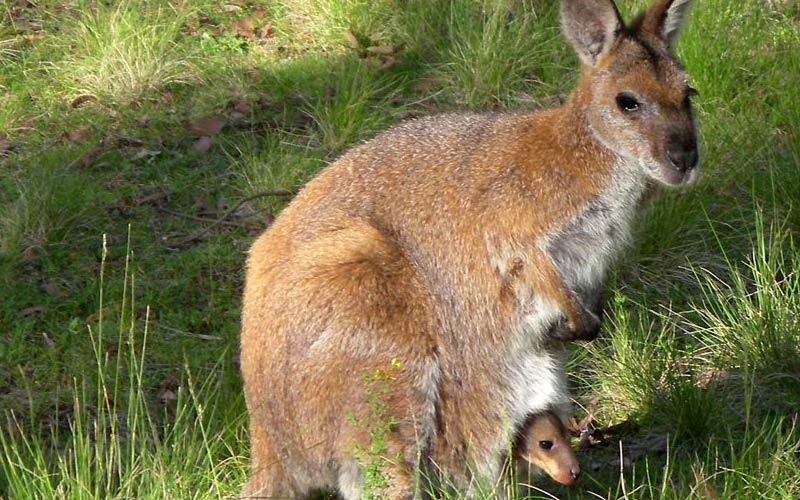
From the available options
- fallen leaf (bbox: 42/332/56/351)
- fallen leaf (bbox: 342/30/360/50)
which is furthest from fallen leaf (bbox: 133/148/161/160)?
fallen leaf (bbox: 42/332/56/351)

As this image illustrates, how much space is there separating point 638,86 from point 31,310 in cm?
333

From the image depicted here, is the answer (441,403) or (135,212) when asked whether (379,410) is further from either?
(135,212)

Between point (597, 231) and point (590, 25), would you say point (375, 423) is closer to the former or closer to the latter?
point (597, 231)

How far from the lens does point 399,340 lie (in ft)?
14.5

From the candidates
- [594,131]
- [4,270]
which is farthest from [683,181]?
[4,270]

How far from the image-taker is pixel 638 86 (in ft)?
15.2

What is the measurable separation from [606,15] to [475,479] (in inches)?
68.5

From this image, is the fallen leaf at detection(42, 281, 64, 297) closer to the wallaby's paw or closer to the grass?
the grass

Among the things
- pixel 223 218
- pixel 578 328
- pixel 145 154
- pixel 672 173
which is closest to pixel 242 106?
pixel 145 154

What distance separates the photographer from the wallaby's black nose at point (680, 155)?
4500 millimetres

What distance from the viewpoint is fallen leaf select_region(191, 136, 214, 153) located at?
7.55m

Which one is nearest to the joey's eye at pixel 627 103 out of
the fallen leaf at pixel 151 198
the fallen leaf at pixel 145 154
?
the fallen leaf at pixel 151 198

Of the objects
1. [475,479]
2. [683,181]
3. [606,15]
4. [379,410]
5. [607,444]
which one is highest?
[606,15]

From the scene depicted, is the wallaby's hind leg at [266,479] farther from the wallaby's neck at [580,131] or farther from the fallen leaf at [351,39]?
the fallen leaf at [351,39]
